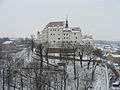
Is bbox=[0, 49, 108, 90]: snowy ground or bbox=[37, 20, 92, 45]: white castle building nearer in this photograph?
bbox=[0, 49, 108, 90]: snowy ground

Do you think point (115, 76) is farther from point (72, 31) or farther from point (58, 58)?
point (72, 31)

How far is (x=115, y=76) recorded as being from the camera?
3297cm

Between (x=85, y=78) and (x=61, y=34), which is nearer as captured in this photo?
(x=85, y=78)

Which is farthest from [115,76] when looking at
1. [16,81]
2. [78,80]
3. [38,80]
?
[16,81]

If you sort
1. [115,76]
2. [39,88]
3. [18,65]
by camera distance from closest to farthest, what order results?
[39,88] → [18,65] → [115,76]

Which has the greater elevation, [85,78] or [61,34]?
[61,34]

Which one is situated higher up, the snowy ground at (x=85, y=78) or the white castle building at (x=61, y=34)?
the white castle building at (x=61, y=34)

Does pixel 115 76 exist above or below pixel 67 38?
below

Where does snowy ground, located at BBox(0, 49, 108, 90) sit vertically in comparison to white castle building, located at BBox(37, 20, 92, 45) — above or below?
below

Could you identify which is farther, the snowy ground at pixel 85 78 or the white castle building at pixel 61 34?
the white castle building at pixel 61 34

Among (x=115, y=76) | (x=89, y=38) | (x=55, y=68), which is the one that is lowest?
(x=115, y=76)

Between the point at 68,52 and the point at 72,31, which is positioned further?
the point at 72,31

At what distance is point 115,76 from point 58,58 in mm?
10891

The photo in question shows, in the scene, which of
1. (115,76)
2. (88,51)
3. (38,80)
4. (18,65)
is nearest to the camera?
(38,80)
